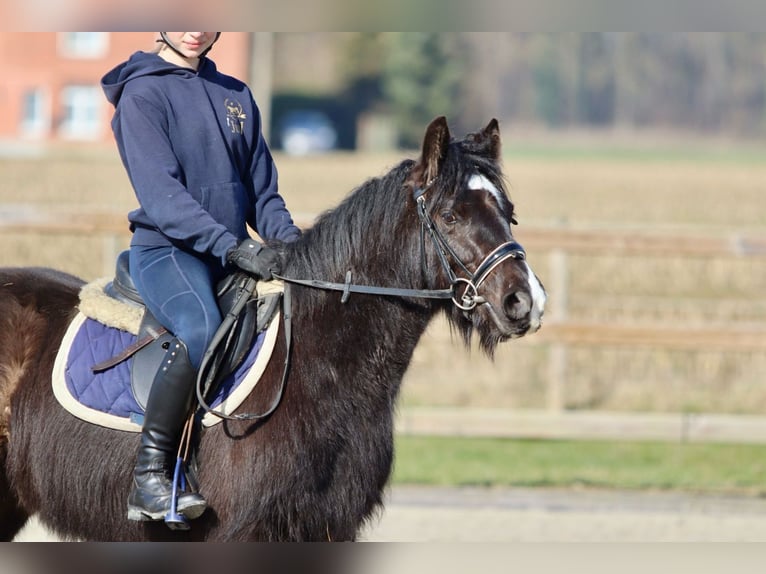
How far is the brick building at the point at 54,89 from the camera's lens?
4178 cm

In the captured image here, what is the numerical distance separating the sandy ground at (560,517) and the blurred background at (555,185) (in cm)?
55

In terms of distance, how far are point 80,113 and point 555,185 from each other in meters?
23.9

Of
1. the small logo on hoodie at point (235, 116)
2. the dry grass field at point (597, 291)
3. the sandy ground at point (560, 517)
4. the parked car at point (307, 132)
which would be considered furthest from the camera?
the parked car at point (307, 132)

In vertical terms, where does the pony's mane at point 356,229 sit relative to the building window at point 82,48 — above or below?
below

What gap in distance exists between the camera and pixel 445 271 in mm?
3723

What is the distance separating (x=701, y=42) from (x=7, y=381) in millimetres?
66632

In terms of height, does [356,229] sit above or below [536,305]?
above

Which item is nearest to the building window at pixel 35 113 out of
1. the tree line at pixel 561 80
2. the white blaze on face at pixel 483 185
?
the tree line at pixel 561 80

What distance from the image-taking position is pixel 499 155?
402 centimetres

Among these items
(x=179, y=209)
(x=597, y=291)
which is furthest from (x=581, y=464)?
(x=597, y=291)

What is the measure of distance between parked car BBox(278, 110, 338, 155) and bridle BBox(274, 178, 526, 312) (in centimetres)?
6697

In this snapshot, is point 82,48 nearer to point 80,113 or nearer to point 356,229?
point 80,113

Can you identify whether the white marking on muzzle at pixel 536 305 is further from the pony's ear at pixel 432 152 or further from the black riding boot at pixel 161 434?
the black riding boot at pixel 161 434

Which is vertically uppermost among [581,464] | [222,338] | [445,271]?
[445,271]
